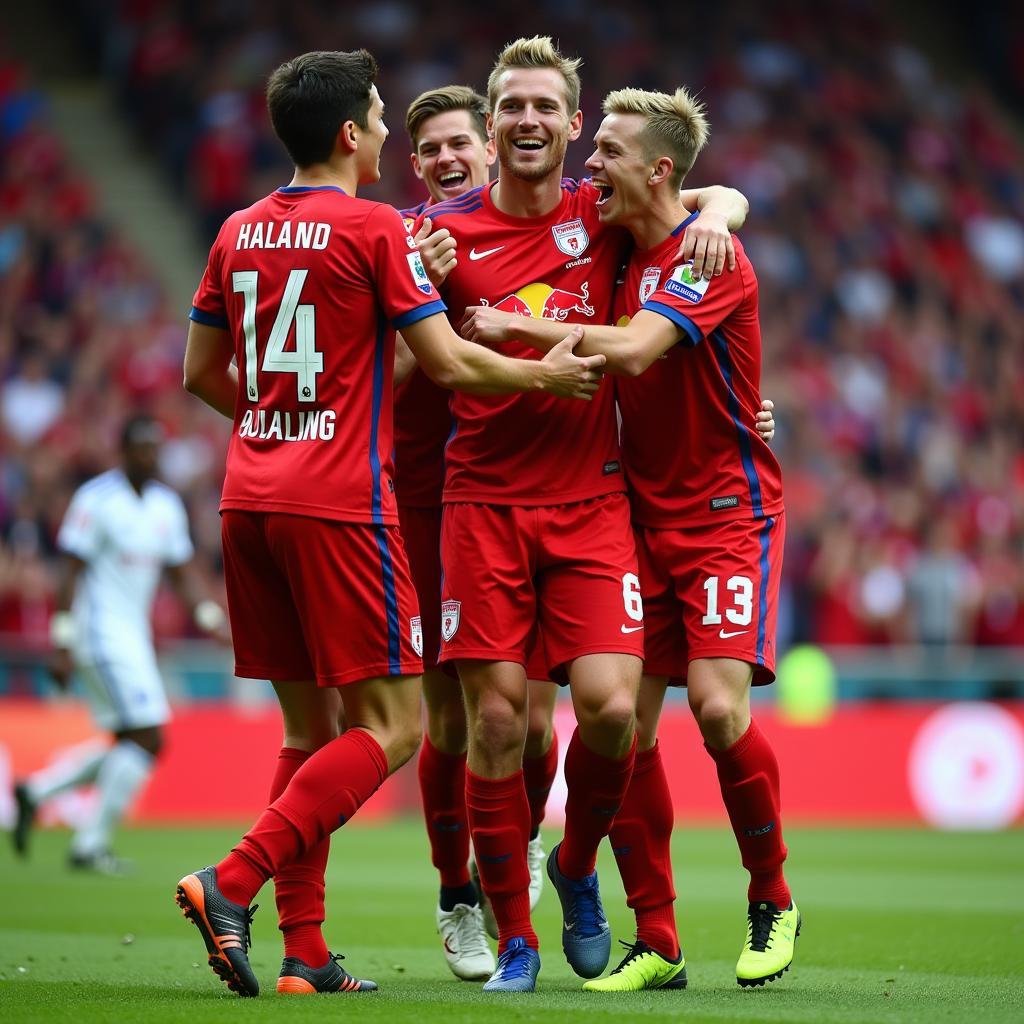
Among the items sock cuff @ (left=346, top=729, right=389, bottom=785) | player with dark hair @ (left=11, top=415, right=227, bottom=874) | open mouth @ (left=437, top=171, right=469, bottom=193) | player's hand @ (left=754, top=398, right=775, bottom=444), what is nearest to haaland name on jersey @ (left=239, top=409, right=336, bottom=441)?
sock cuff @ (left=346, top=729, right=389, bottom=785)

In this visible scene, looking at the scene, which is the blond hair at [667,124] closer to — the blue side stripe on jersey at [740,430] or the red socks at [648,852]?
the blue side stripe on jersey at [740,430]

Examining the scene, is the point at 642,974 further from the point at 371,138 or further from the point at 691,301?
the point at 371,138

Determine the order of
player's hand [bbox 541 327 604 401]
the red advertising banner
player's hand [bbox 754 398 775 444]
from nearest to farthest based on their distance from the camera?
player's hand [bbox 541 327 604 401] → player's hand [bbox 754 398 775 444] → the red advertising banner

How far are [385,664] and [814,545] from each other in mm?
11551

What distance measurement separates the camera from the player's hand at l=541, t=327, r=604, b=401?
222 inches

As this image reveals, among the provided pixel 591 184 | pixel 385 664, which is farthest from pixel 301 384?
pixel 591 184

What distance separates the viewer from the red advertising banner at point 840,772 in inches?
567

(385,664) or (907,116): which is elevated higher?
(907,116)

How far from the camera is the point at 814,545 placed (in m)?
16.6

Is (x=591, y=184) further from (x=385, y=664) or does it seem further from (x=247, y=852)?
(x=247, y=852)

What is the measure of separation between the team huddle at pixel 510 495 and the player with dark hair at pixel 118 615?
5.00 meters

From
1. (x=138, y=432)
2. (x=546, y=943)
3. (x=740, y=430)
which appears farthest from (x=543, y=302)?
(x=138, y=432)

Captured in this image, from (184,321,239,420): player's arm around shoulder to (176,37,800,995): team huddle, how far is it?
0.01 metres

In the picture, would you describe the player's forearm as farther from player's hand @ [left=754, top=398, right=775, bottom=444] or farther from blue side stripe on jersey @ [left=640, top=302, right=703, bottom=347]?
player's hand @ [left=754, top=398, right=775, bottom=444]
